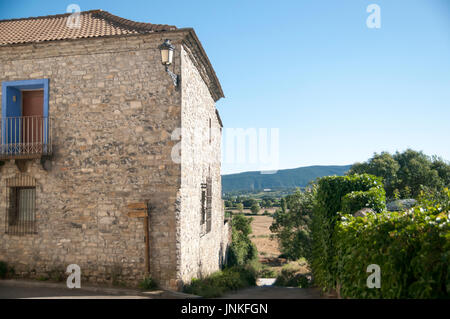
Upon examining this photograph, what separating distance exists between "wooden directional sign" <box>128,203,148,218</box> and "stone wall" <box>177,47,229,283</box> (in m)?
0.89

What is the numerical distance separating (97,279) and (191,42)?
6.65 m

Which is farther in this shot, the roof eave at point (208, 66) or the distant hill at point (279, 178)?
the distant hill at point (279, 178)

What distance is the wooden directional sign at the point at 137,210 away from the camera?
782cm

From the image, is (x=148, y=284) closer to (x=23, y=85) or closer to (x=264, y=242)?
(x=23, y=85)

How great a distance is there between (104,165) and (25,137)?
261 centimetres

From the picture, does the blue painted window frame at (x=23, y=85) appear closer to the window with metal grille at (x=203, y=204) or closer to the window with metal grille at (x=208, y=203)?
the window with metal grille at (x=203, y=204)

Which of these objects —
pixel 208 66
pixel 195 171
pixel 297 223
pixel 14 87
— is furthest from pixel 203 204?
pixel 14 87

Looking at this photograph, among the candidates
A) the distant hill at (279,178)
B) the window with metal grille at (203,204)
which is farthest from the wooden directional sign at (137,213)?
the distant hill at (279,178)

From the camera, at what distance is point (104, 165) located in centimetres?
820

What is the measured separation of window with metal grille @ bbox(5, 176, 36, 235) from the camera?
8453 mm

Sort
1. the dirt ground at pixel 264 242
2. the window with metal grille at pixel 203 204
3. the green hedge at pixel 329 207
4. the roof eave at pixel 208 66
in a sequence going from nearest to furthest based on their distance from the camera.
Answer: the green hedge at pixel 329 207 → the roof eave at pixel 208 66 → the window with metal grille at pixel 203 204 → the dirt ground at pixel 264 242

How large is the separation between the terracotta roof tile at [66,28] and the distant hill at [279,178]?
285 ft
